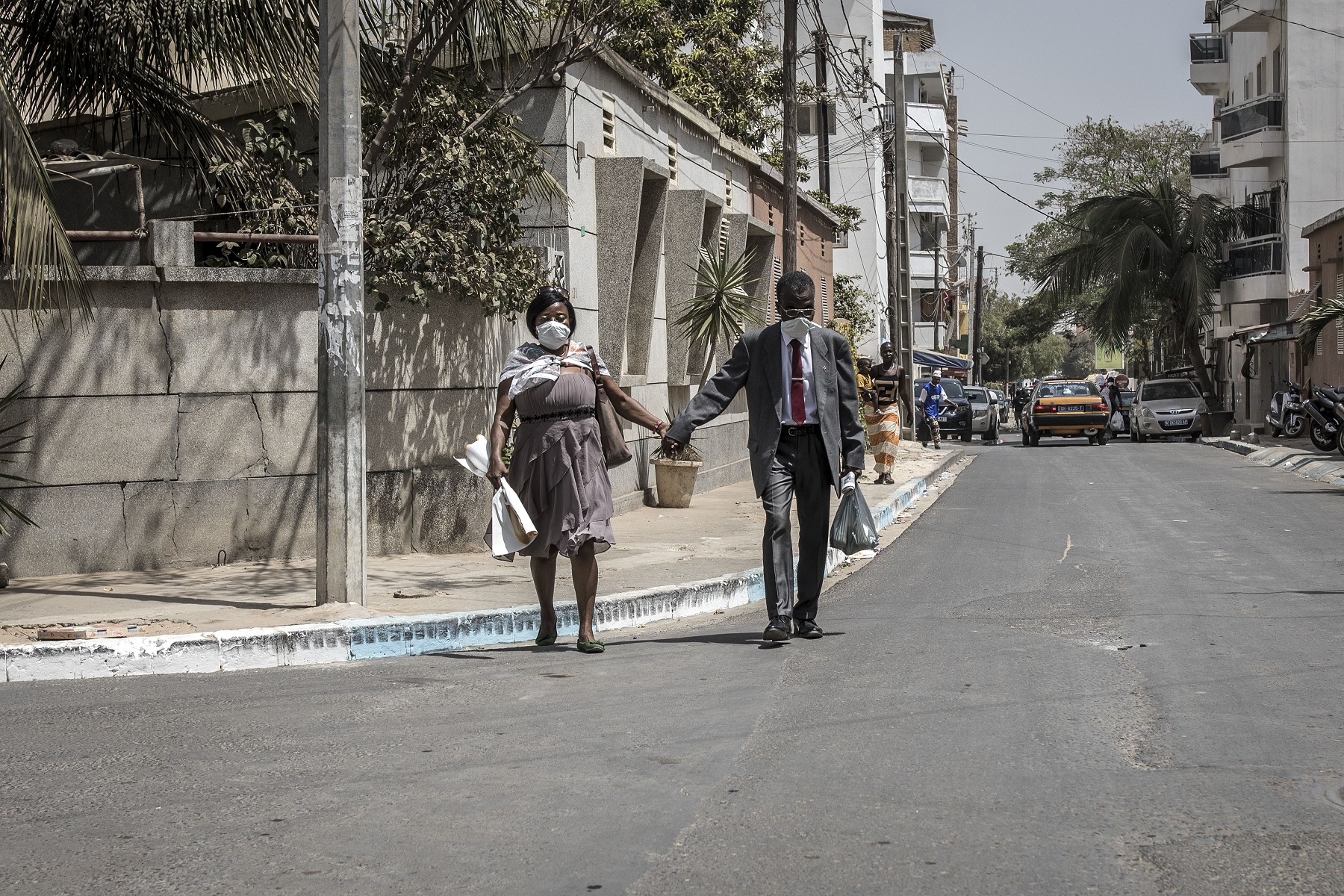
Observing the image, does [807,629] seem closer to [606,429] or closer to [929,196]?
[606,429]

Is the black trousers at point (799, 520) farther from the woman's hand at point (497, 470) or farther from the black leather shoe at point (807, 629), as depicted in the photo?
the woman's hand at point (497, 470)

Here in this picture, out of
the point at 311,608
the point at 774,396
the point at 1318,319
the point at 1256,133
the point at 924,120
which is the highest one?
the point at 924,120

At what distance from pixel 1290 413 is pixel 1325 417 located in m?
7.74

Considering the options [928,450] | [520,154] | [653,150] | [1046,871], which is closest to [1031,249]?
[928,450]

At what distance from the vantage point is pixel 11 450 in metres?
8.94

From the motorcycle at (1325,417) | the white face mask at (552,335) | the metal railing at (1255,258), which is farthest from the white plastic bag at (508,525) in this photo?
the metal railing at (1255,258)

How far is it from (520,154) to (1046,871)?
882 cm

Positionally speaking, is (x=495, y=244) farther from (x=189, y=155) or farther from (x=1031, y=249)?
(x=1031, y=249)

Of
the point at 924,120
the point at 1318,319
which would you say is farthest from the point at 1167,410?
the point at 924,120

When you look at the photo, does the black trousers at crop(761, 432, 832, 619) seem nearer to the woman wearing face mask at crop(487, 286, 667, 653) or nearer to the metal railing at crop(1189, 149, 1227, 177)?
the woman wearing face mask at crop(487, 286, 667, 653)

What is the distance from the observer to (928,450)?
29219 mm

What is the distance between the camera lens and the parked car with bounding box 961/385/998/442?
41625 mm

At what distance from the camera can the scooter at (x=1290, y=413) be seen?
100 ft

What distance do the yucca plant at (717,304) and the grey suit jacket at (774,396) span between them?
8411 mm
